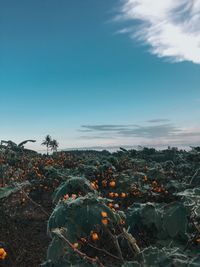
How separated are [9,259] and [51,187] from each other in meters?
4.93

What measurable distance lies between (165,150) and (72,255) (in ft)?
89.1

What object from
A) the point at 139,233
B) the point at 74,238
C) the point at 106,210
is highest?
the point at 106,210

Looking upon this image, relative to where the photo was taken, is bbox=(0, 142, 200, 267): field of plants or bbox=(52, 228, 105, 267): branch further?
bbox=(0, 142, 200, 267): field of plants

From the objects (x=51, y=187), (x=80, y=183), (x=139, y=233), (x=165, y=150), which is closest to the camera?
(x=80, y=183)

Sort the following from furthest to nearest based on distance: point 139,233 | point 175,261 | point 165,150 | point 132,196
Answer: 1. point 165,150
2. point 132,196
3. point 139,233
4. point 175,261

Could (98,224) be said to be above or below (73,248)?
above

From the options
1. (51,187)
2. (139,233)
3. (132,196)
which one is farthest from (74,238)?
(51,187)

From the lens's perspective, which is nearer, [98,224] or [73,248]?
[73,248]

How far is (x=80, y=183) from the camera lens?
3.80 metres

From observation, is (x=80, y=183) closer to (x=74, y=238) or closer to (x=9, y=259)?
(x=74, y=238)

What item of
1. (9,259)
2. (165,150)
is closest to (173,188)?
(9,259)

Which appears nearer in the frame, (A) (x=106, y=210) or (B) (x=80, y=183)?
(A) (x=106, y=210)

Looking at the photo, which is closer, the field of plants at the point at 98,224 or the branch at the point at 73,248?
the branch at the point at 73,248

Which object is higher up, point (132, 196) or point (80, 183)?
point (80, 183)
